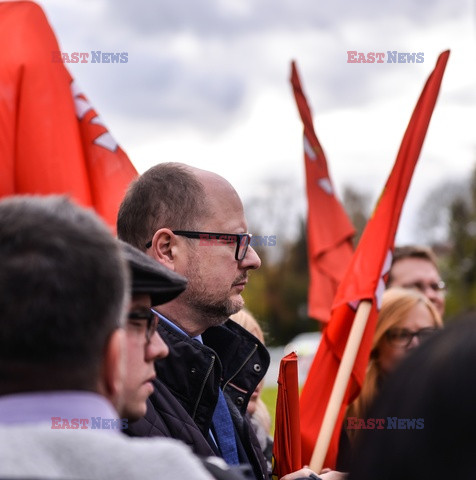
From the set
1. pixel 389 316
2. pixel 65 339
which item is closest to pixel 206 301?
pixel 65 339

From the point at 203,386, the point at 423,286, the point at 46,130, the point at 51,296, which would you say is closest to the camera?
the point at 51,296

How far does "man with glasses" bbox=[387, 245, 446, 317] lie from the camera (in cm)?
586

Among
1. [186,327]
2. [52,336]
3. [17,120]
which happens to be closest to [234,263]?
[186,327]

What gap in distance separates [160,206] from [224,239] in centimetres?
28

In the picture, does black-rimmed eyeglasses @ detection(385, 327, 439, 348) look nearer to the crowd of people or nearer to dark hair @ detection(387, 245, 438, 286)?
dark hair @ detection(387, 245, 438, 286)

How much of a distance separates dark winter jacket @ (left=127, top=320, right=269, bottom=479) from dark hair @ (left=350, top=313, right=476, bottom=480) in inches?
55.3

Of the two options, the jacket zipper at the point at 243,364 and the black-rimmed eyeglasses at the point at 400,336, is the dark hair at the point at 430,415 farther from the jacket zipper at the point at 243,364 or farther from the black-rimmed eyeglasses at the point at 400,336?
the black-rimmed eyeglasses at the point at 400,336

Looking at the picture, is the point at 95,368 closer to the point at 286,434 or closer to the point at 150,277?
the point at 150,277

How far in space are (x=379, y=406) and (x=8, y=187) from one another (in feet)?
8.82

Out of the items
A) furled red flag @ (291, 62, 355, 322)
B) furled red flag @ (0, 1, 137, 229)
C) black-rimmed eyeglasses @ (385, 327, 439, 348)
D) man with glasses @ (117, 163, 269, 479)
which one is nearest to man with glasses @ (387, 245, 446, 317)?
→ furled red flag @ (291, 62, 355, 322)

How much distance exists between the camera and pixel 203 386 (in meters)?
2.85

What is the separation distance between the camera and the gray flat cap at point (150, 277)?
1.97 metres

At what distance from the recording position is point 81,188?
12.7ft

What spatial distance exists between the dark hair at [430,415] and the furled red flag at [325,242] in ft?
13.9
